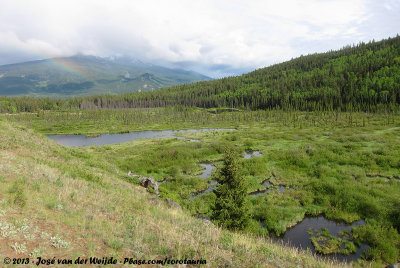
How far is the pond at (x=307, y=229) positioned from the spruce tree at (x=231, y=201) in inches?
204

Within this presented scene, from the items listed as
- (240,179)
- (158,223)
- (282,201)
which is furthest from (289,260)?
(282,201)

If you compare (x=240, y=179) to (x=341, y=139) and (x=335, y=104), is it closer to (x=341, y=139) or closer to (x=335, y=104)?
(x=341, y=139)

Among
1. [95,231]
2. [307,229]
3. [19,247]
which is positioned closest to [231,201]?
[307,229]

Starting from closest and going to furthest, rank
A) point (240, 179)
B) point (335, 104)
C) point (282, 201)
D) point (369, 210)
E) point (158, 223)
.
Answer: point (158, 223), point (240, 179), point (369, 210), point (282, 201), point (335, 104)

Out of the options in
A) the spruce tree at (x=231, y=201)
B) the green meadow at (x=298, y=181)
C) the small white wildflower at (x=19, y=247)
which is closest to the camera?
the small white wildflower at (x=19, y=247)

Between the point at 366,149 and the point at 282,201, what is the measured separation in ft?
102

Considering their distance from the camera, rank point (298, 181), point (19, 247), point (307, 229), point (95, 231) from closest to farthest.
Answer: point (19, 247), point (95, 231), point (307, 229), point (298, 181)

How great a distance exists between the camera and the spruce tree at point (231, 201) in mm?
18430

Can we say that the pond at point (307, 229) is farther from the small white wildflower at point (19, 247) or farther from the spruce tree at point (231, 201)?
the small white wildflower at point (19, 247)

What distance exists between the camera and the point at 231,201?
1894cm

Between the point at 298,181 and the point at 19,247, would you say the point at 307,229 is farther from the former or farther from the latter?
the point at 19,247

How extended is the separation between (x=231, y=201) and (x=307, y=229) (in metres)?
9.57

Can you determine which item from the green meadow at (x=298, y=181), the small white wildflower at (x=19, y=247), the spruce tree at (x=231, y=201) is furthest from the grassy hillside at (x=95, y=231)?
the spruce tree at (x=231, y=201)

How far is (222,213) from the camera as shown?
1858 cm
